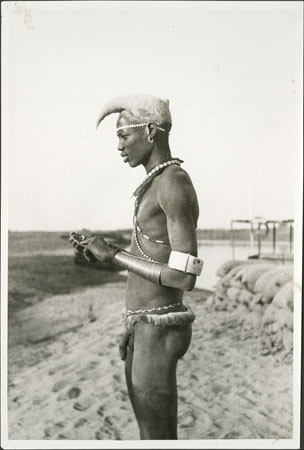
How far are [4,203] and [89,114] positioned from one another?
51 centimetres

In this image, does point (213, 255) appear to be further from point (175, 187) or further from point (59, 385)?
point (59, 385)

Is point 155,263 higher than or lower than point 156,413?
higher

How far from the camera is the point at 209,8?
261 centimetres

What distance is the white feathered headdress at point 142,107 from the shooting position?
7.94ft

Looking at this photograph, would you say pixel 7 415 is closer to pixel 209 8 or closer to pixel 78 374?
pixel 78 374

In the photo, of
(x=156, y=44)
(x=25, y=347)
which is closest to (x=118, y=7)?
(x=156, y=44)

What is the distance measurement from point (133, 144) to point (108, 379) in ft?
3.15

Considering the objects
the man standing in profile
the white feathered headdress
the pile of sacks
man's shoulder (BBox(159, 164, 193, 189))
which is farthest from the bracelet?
the white feathered headdress

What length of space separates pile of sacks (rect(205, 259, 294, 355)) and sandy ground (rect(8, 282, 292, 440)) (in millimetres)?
48

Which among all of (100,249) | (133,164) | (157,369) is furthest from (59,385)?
(133,164)

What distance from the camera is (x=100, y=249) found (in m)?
2.40

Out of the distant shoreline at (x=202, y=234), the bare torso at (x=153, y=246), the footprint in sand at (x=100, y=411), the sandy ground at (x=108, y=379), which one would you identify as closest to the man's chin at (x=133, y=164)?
the bare torso at (x=153, y=246)

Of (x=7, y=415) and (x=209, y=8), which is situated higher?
(x=209, y=8)

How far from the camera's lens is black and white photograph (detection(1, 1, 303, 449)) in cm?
257
